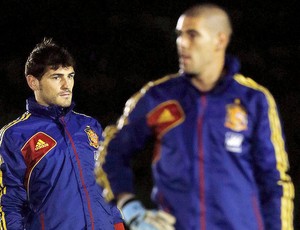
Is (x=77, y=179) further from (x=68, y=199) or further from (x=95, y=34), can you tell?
(x=95, y=34)

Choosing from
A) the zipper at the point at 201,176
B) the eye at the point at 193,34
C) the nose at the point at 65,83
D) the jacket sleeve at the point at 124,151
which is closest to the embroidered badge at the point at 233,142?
the zipper at the point at 201,176

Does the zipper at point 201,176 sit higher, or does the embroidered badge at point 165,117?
the embroidered badge at point 165,117

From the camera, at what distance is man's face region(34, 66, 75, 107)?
15.8ft

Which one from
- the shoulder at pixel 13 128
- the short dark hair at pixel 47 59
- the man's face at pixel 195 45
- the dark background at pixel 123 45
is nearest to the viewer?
the man's face at pixel 195 45

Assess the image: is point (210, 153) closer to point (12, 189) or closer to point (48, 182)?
point (48, 182)

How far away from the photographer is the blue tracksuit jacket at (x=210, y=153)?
112 inches

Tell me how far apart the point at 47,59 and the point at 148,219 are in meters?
2.43

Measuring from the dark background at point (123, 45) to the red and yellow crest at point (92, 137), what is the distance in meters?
10.2

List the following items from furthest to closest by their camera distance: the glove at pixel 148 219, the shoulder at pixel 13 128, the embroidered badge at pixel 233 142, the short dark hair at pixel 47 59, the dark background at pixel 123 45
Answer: the dark background at pixel 123 45 < the short dark hair at pixel 47 59 < the shoulder at pixel 13 128 < the embroidered badge at pixel 233 142 < the glove at pixel 148 219

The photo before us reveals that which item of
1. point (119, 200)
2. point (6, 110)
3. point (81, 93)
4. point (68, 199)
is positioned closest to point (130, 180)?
point (119, 200)

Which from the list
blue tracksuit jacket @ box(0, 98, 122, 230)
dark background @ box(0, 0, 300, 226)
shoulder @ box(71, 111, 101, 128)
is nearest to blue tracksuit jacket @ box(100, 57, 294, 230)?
blue tracksuit jacket @ box(0, 98, 122, 230)

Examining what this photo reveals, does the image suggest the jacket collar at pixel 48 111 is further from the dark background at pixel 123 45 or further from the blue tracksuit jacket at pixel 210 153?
the dark background at pixel 123 45

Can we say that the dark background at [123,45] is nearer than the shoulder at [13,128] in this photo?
No

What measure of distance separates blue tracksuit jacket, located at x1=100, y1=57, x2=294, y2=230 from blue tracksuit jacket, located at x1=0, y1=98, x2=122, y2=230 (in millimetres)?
1490
